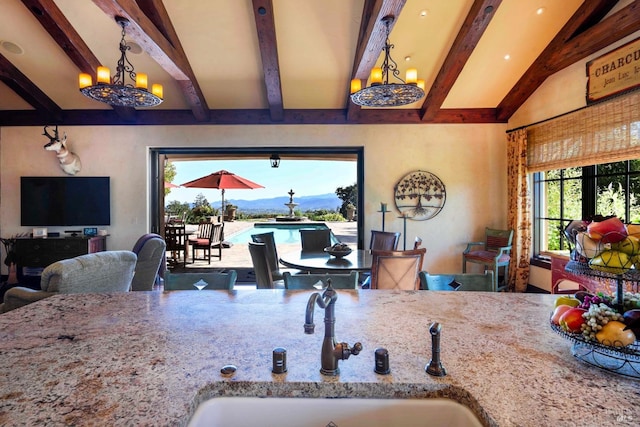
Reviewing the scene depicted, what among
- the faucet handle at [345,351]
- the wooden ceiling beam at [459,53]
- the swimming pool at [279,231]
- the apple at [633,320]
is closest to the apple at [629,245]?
the apple at [633,320]

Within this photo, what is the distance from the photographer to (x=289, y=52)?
442cm

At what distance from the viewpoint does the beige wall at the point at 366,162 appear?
5.48 metres

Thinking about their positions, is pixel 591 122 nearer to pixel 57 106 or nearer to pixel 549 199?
pixel 549 199

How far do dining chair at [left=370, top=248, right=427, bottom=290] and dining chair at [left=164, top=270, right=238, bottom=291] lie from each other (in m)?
1.35

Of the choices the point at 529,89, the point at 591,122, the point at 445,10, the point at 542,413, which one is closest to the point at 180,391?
the point at 542,413

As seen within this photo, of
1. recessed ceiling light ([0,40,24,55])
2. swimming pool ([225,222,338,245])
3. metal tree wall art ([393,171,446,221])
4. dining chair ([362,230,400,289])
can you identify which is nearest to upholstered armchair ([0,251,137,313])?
dining chair ([362,230,400,289])

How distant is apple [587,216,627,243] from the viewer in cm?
99

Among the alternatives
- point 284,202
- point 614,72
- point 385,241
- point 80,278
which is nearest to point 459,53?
point 614,72

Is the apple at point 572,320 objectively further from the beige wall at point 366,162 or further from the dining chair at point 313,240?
the beige wall at point 366,162

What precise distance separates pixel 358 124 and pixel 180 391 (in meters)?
5.05

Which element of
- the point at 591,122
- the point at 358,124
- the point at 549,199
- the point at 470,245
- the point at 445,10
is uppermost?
the point at 445,10

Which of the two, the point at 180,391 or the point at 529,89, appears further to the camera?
the point at 529,89

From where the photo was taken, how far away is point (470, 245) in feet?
17.5

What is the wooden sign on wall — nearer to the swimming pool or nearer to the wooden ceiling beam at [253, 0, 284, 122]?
the wooden ceiling beam at [253, 0, 284, 122]
